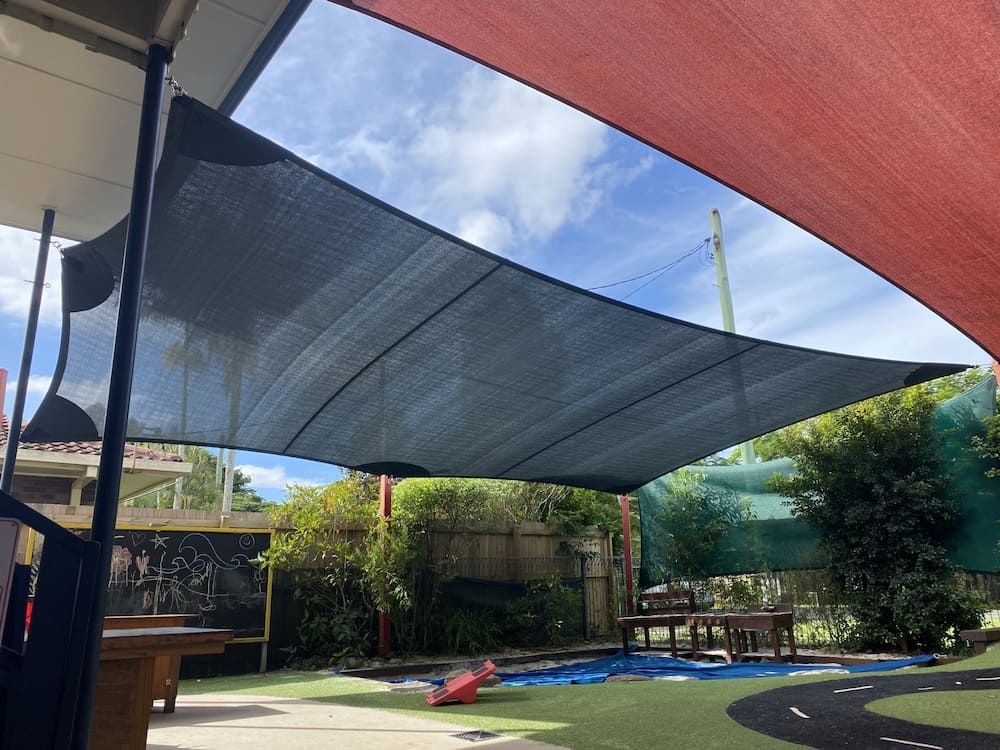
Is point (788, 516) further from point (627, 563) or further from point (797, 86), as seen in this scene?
point (797, 86)

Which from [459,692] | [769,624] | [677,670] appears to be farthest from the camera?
[677,670]

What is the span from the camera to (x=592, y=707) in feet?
12.2

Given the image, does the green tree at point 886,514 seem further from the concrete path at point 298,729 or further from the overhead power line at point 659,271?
the overhead power line at point 659,271

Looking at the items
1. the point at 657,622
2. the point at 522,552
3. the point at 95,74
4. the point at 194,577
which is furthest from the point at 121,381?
the point at 522,552

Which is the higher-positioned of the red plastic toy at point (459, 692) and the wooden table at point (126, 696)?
the wooden table at point (126, 696)

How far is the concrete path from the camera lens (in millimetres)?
2809

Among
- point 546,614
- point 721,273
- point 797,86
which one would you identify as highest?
point 721,273

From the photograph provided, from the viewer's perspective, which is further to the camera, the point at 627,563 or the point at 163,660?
the point at 627,563

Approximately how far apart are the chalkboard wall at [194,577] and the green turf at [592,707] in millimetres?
642

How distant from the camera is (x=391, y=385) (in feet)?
14.3

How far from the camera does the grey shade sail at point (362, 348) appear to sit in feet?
9.82

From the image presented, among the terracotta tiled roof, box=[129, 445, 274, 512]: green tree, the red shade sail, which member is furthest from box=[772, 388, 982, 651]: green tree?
box=[129, 445, 274, 512]: green tree

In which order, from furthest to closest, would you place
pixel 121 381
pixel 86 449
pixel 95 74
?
pixel 86 449, pixel 95 74, pixel 121 381

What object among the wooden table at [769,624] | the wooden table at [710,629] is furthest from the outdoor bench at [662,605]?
the wooden table at [769,624]
